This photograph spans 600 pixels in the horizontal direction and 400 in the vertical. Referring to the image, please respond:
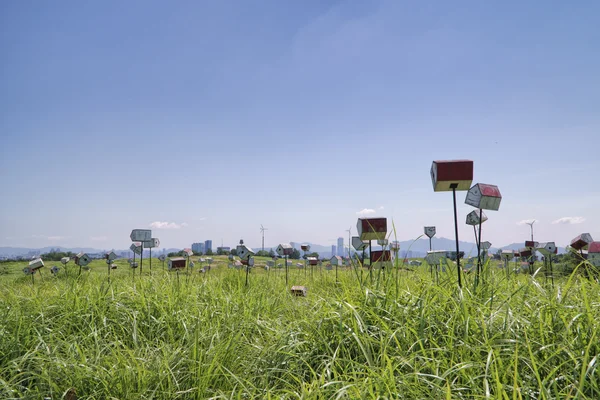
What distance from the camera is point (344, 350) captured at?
2838 millimetres

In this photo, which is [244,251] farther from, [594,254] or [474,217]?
[594,254]

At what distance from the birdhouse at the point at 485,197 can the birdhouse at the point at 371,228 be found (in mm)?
1206

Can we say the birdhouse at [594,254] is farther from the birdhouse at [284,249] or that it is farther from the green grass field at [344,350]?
the birdhouse at [284,249]

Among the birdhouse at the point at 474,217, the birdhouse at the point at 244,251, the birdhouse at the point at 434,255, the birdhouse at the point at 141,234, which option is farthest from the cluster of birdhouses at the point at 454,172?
the birdhouse at the point at 141,234

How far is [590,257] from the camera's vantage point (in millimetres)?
5340

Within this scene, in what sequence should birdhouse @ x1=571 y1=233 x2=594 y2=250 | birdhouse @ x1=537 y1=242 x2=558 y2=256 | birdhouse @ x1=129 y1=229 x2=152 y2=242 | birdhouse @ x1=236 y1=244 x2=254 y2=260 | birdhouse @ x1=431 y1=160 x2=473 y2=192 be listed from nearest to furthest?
birdhouse @ x1=431 y1=160 x2=473 y2=192 → birdhouse @ x1=571 y1=233 x2=594 y2=250 → birdhouse @ x1=236 y1=244 x2=254 y2=260 → birdhouse @ x1=537 y1=242 x2=558 y2=256 → birdhouse @ x1=129 y1=229 x2=152 y2=242

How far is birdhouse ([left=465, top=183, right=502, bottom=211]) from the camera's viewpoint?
14.0ft

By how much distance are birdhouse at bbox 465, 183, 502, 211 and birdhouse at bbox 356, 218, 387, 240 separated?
1.21 metres

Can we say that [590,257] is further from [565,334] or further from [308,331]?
[308,331]

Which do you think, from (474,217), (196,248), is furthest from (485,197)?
(196,248)

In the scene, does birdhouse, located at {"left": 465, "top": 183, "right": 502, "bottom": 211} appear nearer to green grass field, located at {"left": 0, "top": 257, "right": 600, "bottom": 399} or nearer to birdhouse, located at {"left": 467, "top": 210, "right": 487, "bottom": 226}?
green grass field, located at {"left": 0, "top": 257, "right": 600, "bottom": 399}

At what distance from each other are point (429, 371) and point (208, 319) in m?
2.62

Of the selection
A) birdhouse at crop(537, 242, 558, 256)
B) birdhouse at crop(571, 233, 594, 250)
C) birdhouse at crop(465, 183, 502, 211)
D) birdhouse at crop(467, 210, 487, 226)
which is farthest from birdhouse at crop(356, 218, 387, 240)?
birdhouse at crop(537, 242, 558, 256)

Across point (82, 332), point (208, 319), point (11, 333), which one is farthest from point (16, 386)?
point (208, 319)
